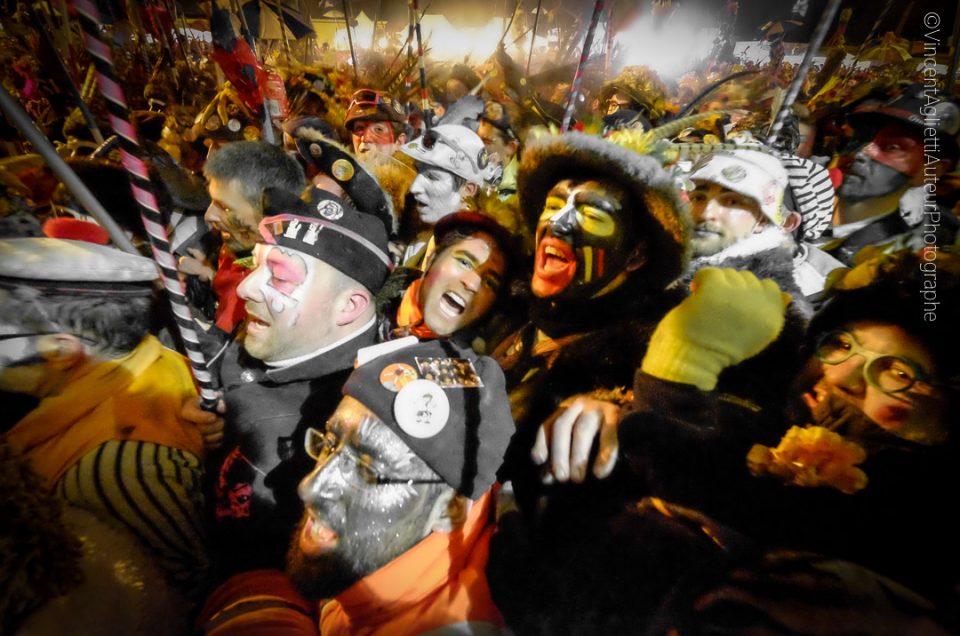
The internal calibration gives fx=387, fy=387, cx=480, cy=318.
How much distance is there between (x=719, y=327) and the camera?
1070mm

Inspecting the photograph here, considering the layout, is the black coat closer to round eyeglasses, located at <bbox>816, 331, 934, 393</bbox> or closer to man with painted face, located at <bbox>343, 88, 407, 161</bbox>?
round eyeglasses, located at <bbox>816, 331, 934, 393</bbox>

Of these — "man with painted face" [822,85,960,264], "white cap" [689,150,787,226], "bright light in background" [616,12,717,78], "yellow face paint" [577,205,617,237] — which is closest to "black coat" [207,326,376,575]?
"yellow face paint" [577,205,617,237]

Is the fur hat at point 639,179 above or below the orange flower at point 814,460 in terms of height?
above

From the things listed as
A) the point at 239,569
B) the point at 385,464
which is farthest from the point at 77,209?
the point at 385,464

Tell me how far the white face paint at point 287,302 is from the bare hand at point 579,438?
104 cm

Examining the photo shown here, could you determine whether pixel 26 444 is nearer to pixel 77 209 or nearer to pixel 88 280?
pixel 88 280

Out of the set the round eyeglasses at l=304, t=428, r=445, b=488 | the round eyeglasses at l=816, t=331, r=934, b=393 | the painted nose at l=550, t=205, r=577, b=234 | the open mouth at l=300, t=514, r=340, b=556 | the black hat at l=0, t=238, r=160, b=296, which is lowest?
the open mouth at l=300, t=514, r=340, b=556

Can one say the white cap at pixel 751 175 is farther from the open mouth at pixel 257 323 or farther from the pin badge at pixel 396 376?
the open mouth at pixel 257 323

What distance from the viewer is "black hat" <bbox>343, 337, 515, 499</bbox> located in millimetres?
1293

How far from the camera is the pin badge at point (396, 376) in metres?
1.33

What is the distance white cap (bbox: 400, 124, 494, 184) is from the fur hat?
5.25ft

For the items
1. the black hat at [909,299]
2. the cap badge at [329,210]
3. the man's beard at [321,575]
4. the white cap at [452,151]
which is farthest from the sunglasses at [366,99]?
the black hat at [909,299]

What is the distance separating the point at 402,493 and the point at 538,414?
560mm

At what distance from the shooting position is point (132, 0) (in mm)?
4996
